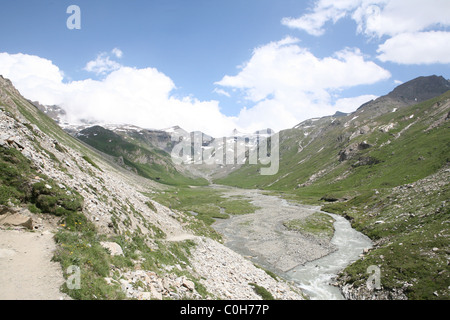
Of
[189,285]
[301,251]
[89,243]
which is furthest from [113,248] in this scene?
[301,251]

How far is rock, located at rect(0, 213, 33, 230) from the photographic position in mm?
16375

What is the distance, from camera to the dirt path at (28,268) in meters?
11.0

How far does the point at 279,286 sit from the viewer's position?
31.1 metres

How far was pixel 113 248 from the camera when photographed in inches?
734

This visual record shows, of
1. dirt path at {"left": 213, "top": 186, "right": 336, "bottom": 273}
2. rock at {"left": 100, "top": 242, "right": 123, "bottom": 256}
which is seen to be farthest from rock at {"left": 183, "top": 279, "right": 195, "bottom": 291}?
dirt path at {"left": 213, "top": 186, "right": 336, "bottom": 273}

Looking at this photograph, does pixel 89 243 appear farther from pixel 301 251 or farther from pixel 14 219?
pixel 301 251

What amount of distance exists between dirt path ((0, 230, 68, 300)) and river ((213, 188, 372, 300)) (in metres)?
31.0

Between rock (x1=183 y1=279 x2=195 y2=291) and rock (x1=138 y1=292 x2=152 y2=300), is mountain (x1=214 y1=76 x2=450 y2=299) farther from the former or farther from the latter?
rock (x1=138 y1=292 x2=152 y2=300)

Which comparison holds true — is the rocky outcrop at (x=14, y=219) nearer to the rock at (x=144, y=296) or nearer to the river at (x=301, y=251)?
the rock at (x=144, y=296)

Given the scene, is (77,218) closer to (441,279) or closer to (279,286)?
(279,286)

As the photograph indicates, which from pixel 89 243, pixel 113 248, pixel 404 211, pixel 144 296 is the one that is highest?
pixel 89 243

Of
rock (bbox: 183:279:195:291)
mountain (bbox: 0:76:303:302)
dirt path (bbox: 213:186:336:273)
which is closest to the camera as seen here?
mountain (bbox: 0:76:303:302)

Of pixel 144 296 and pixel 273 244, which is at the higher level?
pixel 144 296

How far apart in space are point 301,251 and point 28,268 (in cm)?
4973
